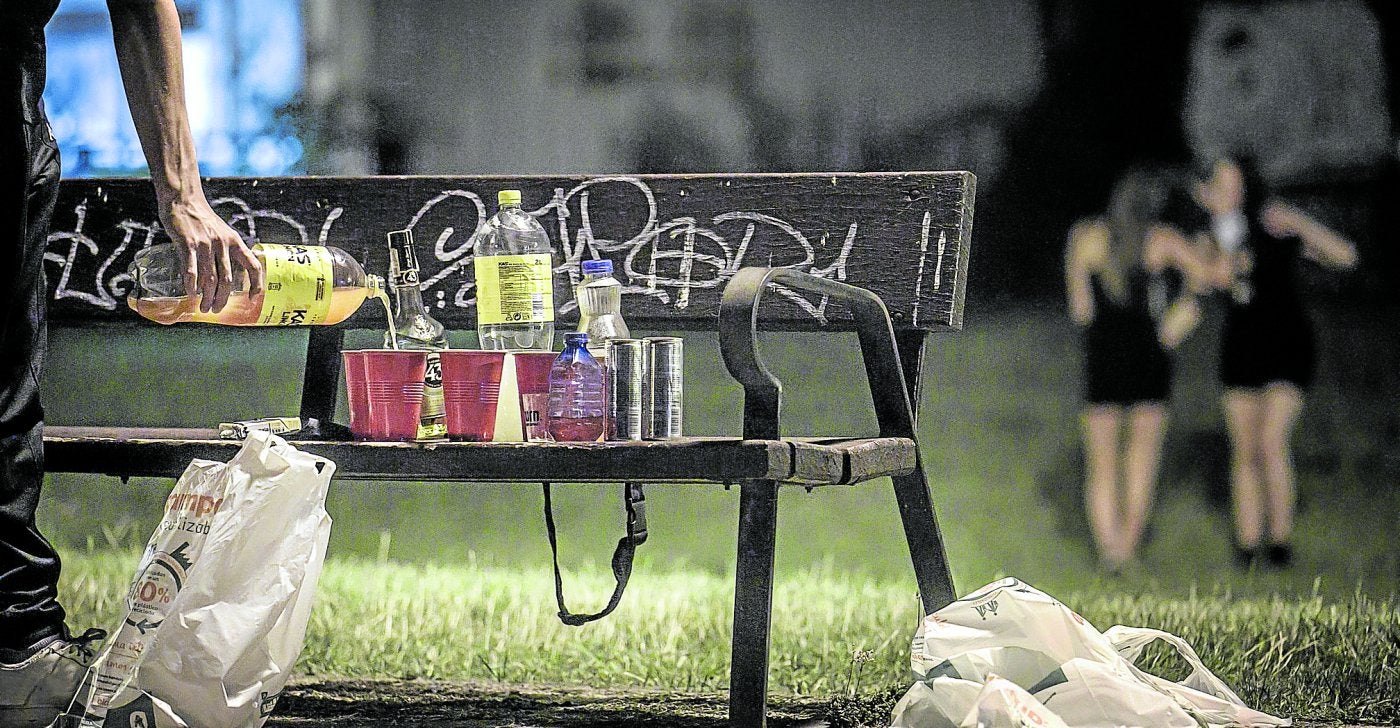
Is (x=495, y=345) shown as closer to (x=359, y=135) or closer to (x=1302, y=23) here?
(x=359, y=135)

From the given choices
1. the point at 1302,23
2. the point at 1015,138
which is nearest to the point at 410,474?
the point at 1015,138

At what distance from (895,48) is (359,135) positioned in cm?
116

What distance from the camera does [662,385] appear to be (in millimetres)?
1721

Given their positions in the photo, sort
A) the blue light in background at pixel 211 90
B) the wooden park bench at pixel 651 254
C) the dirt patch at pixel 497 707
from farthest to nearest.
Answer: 1. the blue light in background at pixel 211 90
2. the dirt patch at pixel 497 707
3. the wooden park bench at pixel 651 254

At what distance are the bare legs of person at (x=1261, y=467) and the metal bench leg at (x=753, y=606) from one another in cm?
129

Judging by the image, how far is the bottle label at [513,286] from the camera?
1880mm

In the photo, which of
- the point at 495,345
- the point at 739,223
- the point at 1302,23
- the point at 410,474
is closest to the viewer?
the point at 410,474

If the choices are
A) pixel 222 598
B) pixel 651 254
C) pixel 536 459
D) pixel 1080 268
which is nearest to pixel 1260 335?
pixel 1080 268

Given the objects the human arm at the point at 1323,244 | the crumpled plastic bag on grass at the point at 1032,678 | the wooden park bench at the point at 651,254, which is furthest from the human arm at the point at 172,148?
the human arm at the point at 1323,244

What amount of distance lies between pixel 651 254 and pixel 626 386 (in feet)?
1.92

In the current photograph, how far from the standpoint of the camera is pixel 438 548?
2754 mm

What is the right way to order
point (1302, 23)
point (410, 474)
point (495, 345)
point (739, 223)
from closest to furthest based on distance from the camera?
point (410, 474), point (495, 345), point (739, 223), point (1302, 23)

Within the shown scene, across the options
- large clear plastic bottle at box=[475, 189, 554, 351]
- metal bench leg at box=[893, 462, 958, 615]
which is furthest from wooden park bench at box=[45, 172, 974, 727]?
large clear plastic bottle at box=[475, 189, 554, 351]

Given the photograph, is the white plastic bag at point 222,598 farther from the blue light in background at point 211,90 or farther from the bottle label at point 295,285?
the blue light in background at point 211,90
